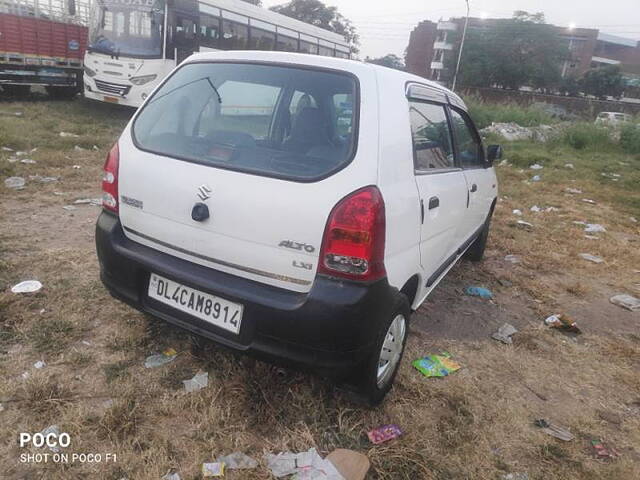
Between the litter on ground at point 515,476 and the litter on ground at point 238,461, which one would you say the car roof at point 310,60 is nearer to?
the litter on ground at point 238,461

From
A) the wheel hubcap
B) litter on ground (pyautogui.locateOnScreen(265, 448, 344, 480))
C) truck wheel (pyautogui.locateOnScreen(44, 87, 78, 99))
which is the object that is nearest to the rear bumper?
the wheel hubcap

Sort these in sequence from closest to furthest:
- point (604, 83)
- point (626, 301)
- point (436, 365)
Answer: point (436, 365) → point (626, 301) → point (604, 83)

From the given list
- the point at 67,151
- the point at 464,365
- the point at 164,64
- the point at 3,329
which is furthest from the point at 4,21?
the point at 464,365

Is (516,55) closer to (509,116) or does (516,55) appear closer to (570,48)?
(570,48)

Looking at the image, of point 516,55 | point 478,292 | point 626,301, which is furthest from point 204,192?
point 516,55

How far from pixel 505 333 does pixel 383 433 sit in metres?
1.65

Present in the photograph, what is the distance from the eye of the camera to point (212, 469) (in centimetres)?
193

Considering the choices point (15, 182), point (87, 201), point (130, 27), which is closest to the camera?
point (87, 201)

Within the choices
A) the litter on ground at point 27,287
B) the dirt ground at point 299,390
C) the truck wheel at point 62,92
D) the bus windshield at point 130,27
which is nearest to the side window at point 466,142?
the dirt ground at point 299,390

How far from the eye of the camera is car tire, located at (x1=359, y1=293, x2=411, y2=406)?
217cm

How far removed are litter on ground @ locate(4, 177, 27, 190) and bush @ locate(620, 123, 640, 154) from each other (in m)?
14.2

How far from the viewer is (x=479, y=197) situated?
386 centimetres

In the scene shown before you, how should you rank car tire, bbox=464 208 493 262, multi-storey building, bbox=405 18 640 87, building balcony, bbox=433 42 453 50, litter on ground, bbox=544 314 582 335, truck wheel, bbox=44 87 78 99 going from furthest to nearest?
building balcony, bbox=433 42 453 50 → multi-storey building, bbox=405 18 640 87 → truck wheel, bbox=44 87 78 99 → car tire, bbox=464 208 493 262 → litter on ground, bbox=544 314 582 335

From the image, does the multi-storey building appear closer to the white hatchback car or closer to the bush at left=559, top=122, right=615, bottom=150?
the bush at left=559, top=122, right=615, bottom=150
